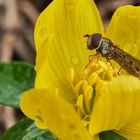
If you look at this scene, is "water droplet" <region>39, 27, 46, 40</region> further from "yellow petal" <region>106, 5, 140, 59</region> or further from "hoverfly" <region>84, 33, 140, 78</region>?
"yellow petal" <region>106, 5, 140, 59</region>

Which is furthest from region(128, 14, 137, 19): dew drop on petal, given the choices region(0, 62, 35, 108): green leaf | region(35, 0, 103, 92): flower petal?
region(0, 62, 35, 108): green leaf

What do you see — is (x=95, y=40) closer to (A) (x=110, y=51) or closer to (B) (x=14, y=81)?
(A) (x=110, y=51)

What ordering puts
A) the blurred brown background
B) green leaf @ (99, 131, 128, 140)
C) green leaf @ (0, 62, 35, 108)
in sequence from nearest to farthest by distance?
green leaf @ (99, 131, 128, 140) < green leaf @ (0, 62, 35, 108) < the blurred brown background

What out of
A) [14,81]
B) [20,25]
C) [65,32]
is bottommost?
[20,25]

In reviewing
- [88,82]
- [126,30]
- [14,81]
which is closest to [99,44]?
[88,82]

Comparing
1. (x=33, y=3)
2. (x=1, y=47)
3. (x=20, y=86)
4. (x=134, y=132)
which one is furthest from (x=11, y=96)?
(x=33, y=3)
